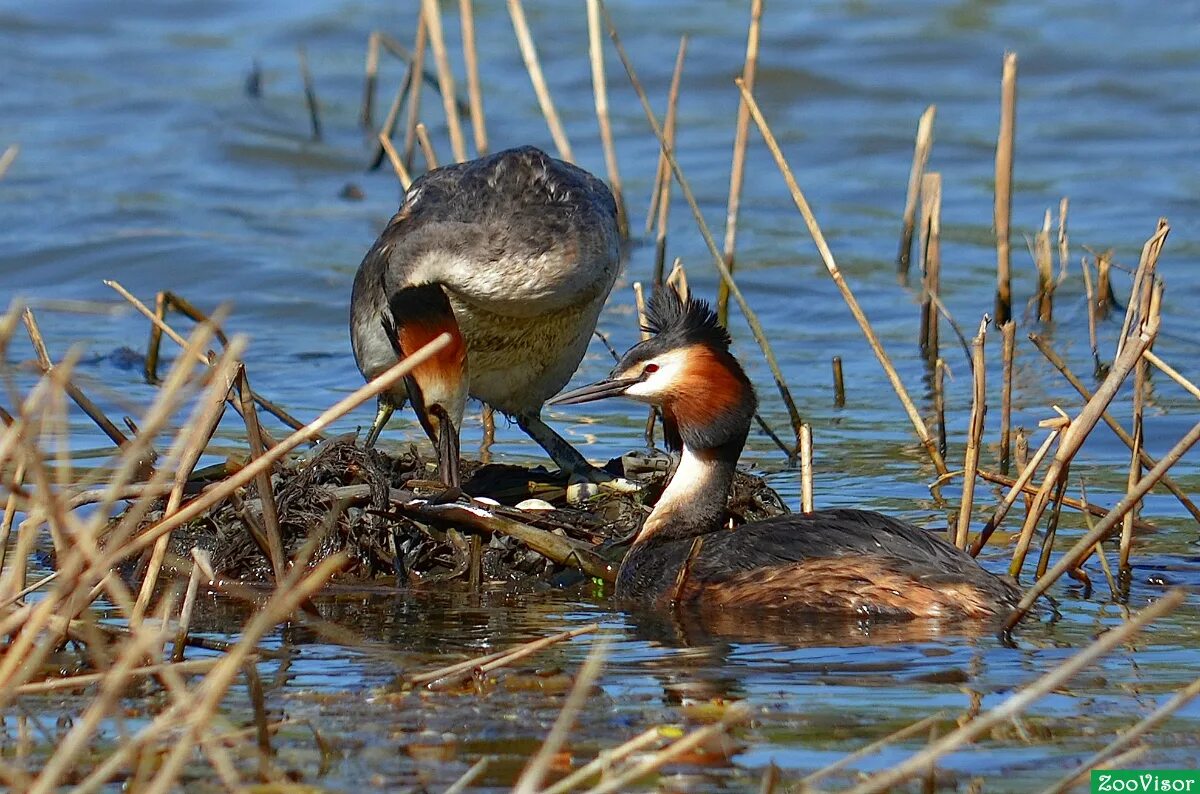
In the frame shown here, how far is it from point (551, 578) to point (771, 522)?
29.7 inches

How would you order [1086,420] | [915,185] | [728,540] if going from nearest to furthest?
1. [1086,420]
2. [728,540]
3. [915,185]

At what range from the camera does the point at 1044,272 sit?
9898 millimetres

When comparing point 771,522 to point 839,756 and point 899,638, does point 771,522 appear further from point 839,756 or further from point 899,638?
point 839,756

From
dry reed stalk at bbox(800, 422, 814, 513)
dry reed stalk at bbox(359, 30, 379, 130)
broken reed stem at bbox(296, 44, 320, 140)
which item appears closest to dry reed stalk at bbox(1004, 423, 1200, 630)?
dry reed stalk at bbox(800, 422, 814, 513)

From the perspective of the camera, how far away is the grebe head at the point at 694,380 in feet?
20.2

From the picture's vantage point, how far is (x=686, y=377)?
6176 mm

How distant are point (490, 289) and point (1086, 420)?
8.52 ft

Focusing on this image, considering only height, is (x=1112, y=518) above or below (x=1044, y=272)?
above

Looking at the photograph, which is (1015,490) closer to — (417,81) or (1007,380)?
(1007,380)

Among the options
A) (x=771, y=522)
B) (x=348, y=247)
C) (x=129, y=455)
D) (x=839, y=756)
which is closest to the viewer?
(x=129, y=455)

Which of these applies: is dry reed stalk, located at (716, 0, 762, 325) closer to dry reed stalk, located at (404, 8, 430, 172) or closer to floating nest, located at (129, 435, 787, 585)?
floating nest, located at (129, 435, 787, 585)

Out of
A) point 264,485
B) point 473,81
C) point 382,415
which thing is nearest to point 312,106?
point 473,81

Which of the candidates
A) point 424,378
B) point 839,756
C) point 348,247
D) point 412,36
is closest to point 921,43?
point 412,36

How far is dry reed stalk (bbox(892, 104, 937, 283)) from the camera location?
32.8 feet
